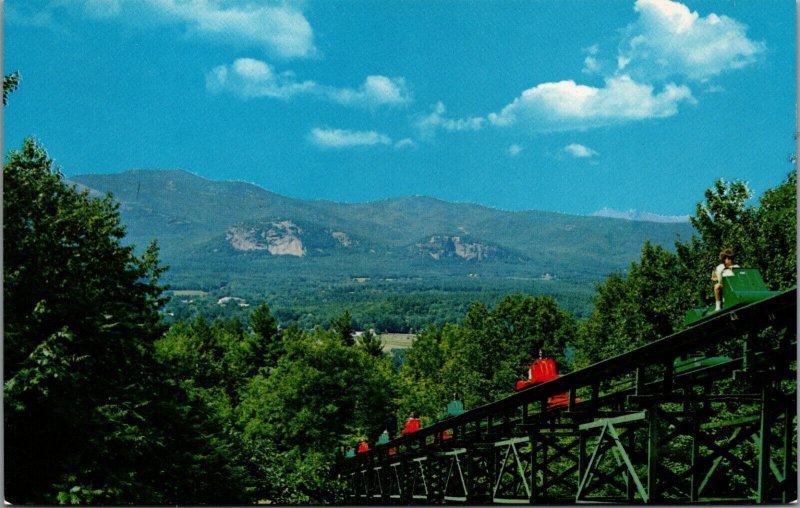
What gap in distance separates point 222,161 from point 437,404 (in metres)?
34.4

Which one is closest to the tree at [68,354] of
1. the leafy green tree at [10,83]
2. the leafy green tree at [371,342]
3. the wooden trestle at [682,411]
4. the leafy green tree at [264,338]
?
the leafy green tree at [10,83]

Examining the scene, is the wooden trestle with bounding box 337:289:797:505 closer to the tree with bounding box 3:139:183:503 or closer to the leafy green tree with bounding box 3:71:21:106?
the tree with bounding box 3:139:183:503

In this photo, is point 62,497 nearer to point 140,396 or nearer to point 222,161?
point 140,396

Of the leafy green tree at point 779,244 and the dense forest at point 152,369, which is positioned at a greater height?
the leafy green tree at point 779,244

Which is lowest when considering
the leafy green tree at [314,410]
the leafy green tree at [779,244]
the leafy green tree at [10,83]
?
the leafy green tree at [314,410]

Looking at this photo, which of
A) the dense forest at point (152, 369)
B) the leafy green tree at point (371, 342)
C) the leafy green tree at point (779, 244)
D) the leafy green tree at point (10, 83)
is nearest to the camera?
the leafy green tree at point (10, 83)

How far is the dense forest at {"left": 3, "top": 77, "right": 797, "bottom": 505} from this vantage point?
18.2 metres

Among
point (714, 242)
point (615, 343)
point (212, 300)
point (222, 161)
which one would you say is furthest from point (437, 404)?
point (212, 300)

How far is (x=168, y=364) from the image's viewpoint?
2502cm

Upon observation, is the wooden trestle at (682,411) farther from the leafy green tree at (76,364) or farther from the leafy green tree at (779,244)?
the leafy green tree at (779,244)

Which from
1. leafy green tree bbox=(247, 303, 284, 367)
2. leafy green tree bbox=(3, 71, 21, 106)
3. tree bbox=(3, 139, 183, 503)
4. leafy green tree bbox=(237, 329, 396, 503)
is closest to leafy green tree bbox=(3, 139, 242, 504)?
tree bbox=(3, 139, 183, 503)

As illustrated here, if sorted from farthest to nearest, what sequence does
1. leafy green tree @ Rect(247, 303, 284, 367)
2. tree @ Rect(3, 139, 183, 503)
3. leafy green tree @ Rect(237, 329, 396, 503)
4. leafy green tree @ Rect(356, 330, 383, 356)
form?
leafy green tree @ Rect(356, 330, 383, 356) < leafy green tree @ Rect(247, 303, 284, 367) < leafy green tree @ Rect(237, 329, 396, 503) < tree @ Rect(3, 139, 183, 503)

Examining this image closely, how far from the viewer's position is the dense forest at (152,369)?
18.2 meters

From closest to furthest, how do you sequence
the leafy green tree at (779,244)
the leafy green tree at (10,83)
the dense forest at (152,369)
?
the leafy green tree at (10,83), the dense forest at (152,369), the leafy green tree at (779,244)
